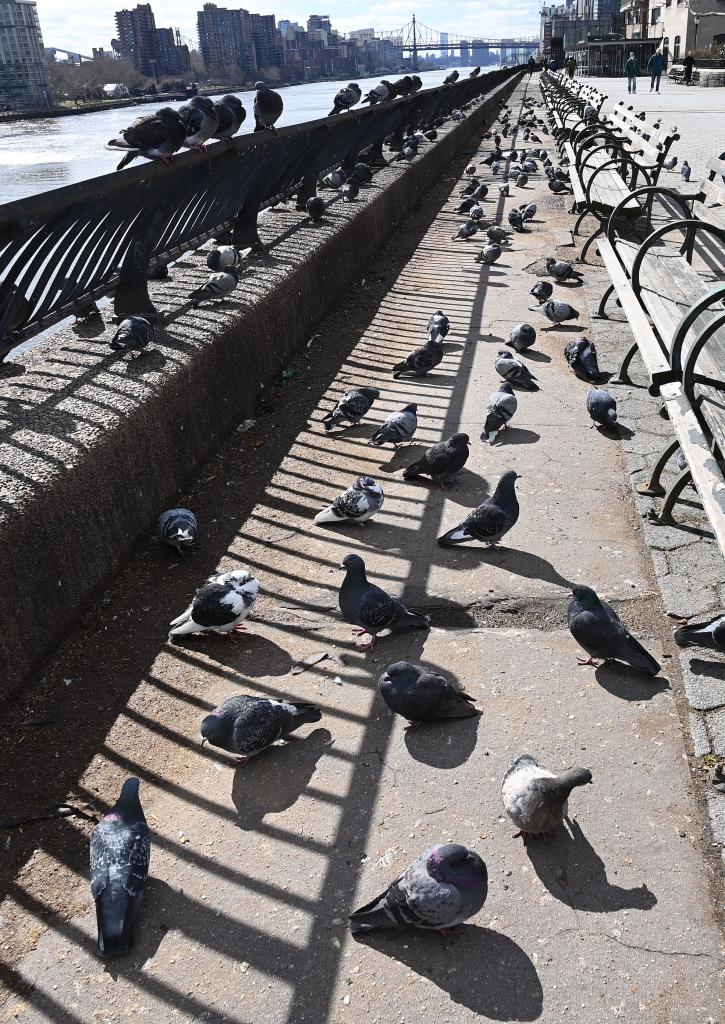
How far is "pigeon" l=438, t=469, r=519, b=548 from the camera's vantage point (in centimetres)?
401

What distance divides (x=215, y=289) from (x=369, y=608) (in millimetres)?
3231

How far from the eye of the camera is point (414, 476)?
4859mm

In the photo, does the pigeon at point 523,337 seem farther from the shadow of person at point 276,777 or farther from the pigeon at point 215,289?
the shadow of person at point 276,777

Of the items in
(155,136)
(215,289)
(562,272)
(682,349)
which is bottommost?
(562,272)

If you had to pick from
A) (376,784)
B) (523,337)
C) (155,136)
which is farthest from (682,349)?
(155,136)

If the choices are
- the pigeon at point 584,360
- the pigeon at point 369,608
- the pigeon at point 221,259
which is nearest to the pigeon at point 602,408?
the pigeon at point 584,360

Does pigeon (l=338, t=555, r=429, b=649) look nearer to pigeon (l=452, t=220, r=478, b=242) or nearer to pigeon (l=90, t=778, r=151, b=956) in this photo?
pigeon (l=90, t=778, r=151, b=956)

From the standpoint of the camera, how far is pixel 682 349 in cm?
442

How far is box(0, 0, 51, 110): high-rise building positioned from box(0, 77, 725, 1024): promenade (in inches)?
1447

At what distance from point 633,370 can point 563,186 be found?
8162mm

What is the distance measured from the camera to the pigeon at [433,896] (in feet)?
7.31

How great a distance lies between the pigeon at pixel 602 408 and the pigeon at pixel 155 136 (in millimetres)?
3091

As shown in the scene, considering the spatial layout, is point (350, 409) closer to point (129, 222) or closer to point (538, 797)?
point (129, 222)

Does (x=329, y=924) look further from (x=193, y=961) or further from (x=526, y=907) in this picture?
(x=526, y=907)
